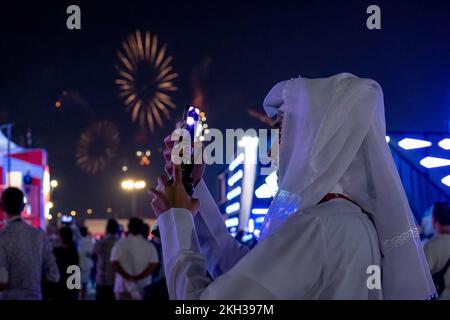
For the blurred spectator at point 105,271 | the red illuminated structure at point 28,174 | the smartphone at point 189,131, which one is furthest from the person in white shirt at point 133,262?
the red illuminated structure at point 28,174

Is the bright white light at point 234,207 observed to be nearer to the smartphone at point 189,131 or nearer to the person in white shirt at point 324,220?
the smartphone at point 189,131

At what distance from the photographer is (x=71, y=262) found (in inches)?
322

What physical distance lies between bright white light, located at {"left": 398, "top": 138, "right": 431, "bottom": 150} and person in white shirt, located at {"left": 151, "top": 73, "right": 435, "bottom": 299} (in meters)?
9.99

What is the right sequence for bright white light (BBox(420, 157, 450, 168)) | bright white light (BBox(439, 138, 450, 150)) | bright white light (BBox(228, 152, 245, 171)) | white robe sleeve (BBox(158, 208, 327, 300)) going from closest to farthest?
white robe sleeve (BBox(158, 208, 327, 300)) < bright white light (BBox(439, 138, 450, 150)) < bright white light (BBox(420, 157, 450, 168)) < bright white light (BBox(228, 152, 245, 171))

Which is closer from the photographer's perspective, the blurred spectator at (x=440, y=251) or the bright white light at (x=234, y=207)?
the blurred spectator at (x=440, y=251)

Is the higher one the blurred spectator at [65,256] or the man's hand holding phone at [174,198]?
the man's hand holding phone at [174,198]

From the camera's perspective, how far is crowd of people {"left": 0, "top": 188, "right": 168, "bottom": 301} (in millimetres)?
4781

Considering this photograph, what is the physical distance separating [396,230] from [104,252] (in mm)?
7830

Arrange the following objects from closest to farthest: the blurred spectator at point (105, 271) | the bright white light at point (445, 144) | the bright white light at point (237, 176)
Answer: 1. the blurred spectator at point (105, 271)
2. the bright white light at point (445, 144)
3. the bright white light at point (237, 176)

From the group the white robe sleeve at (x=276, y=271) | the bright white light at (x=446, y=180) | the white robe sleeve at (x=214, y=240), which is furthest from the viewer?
the bright white light at (x=446, y=180)

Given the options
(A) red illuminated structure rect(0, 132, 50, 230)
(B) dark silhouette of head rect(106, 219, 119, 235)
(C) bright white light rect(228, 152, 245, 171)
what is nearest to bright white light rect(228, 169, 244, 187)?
(C) bright white light rect(228, 152, 245, 171)

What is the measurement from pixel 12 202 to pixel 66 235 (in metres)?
3.43

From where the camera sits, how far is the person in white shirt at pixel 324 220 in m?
1.68

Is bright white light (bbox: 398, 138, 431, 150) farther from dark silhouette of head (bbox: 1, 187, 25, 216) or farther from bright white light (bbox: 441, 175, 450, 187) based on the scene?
dark silhouette of head (bbox: 1, 187, 25, 216)
